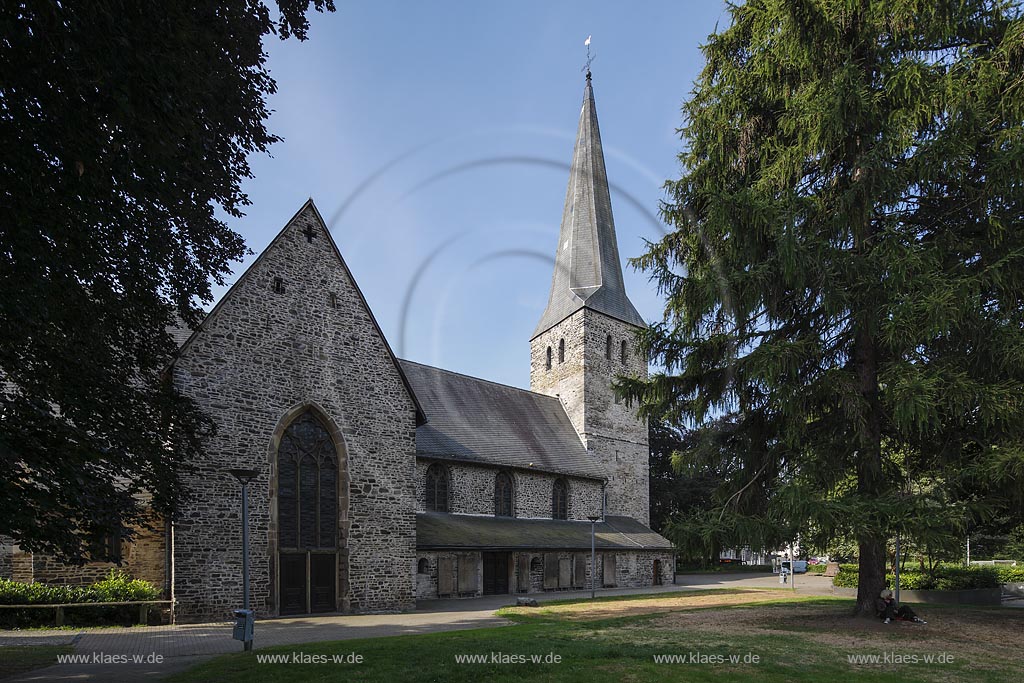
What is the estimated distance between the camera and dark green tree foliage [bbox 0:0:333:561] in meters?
7.74

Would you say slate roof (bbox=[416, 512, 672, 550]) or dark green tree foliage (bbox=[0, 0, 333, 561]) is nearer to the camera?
dark green tree foliage (bbox=[0, 0, 333, 561])

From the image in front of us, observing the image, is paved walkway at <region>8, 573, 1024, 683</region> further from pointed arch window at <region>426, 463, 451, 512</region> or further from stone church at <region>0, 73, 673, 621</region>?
pointed arch window at <region>426, 463, 451, 512</region>

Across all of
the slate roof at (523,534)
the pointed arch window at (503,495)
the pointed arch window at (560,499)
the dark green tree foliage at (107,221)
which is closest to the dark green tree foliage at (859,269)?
the dark green tree foliage at (107,221)

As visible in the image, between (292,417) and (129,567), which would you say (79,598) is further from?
(292,417)

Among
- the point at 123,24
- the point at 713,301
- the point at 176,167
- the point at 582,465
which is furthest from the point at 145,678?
the point at 582,465

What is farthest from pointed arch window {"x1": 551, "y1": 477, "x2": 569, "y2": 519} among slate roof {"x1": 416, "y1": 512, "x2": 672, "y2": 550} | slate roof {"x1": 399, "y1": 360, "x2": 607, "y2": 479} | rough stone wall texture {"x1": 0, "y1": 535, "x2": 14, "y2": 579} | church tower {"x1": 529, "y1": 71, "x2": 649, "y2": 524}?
rough stone wall texture {"x1": 0, "y1": 535, "x2": 14, "y2": 579}

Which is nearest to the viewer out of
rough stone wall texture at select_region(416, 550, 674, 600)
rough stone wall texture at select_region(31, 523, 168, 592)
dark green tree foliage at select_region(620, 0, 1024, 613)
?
dark green tree foliage at select_region(620, 0, 1024, 613)

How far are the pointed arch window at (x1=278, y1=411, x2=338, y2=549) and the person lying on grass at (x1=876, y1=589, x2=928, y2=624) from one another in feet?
46.5

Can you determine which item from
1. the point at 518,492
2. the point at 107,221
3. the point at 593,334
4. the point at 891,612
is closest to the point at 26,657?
the point at 107,221

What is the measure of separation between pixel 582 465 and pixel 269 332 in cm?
2074

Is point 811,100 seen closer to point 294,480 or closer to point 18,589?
point 294,480

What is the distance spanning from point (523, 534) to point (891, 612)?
17.0 meters

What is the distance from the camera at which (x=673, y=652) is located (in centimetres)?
1164

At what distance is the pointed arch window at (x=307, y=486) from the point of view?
1995cm
